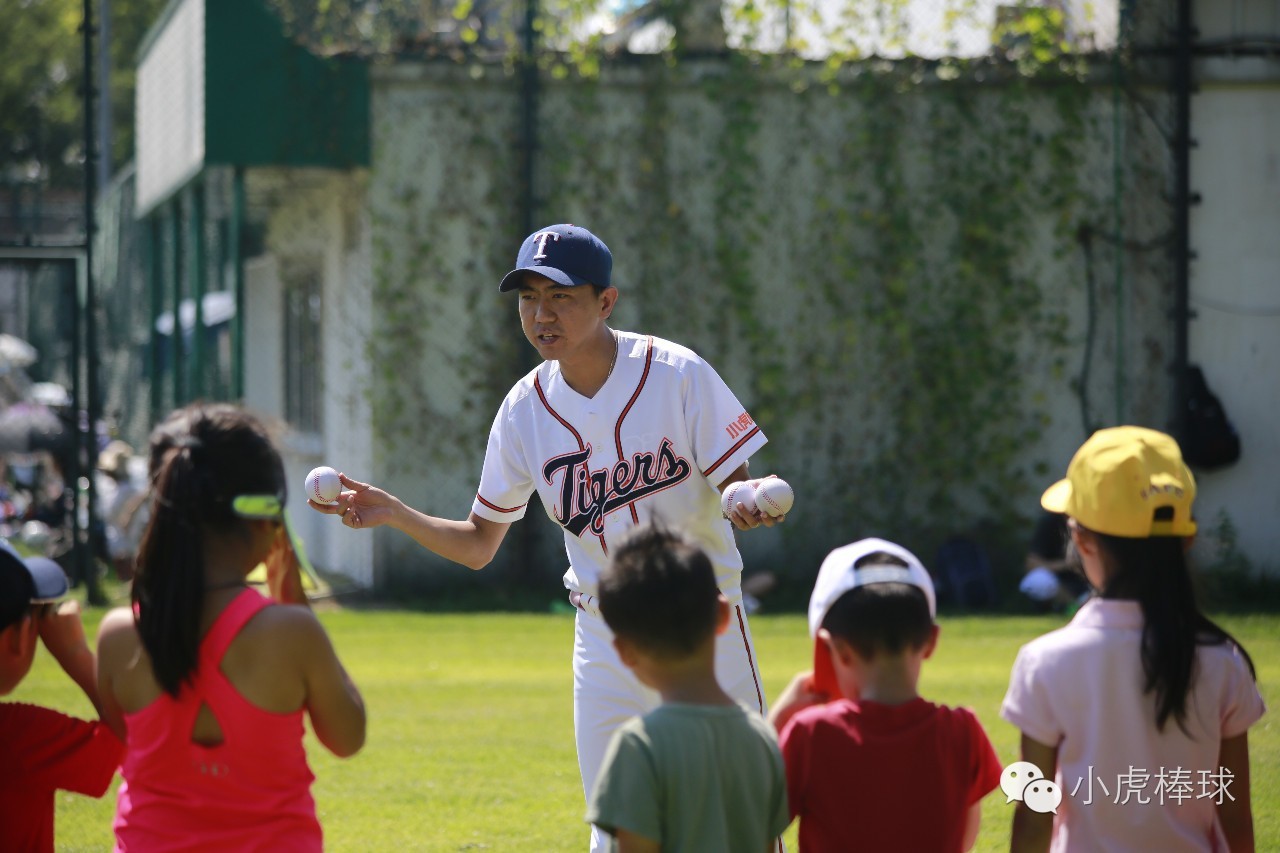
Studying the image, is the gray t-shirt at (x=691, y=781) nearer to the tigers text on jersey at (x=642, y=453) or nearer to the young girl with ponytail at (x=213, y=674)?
the young girl with ponytail at (x=213, y=674)

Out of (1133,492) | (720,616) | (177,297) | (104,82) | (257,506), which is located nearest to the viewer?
(720,616)

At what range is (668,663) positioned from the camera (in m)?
3.05

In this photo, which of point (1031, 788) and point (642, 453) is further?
point (642, 453)

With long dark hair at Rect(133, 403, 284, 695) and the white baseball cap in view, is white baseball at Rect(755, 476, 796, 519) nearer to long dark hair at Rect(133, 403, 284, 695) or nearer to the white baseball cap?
the white baseball cap

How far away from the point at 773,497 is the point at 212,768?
4.96 feet

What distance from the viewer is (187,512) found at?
3.19 metres

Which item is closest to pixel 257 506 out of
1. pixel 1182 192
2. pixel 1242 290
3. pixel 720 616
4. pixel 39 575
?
pixel 39 575

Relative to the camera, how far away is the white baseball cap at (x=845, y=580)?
10.6 feet

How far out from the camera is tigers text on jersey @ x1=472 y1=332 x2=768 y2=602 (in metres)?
4.53

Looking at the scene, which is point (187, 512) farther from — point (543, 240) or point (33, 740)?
point (543, 240)

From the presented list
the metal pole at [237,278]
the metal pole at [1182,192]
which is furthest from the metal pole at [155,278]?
the metal pole at [1182,192]

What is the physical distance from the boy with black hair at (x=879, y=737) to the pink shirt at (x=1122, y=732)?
18cm


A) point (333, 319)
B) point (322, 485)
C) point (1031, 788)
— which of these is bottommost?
point (1031, 788)

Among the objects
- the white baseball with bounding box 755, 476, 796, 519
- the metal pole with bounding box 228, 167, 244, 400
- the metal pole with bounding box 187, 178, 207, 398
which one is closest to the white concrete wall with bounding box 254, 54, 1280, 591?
the metal pole with bounding box 228, 167, 244, 400
